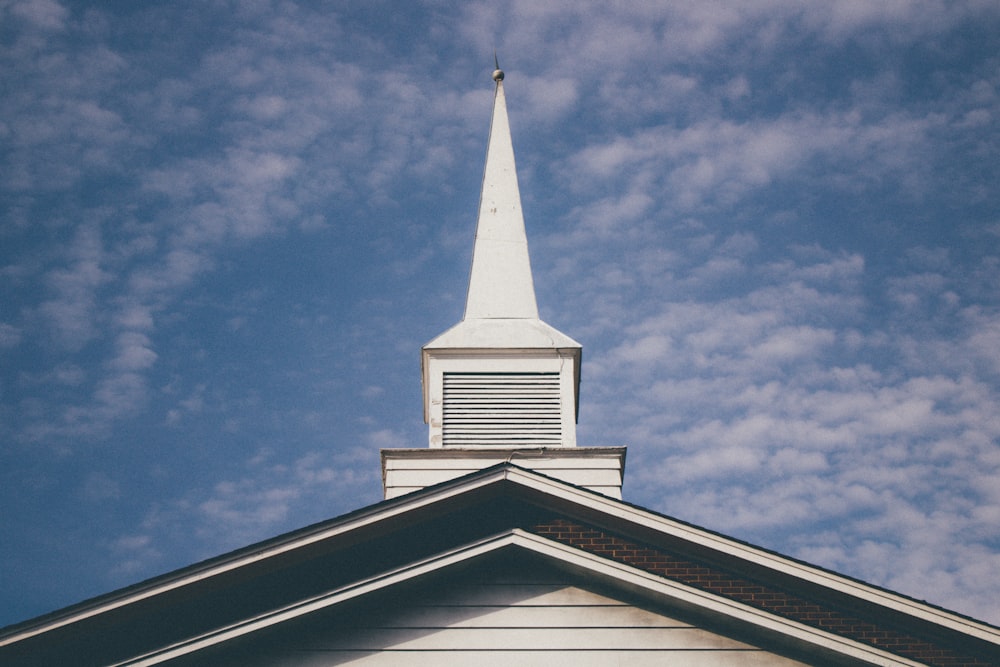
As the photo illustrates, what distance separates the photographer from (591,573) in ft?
32.1

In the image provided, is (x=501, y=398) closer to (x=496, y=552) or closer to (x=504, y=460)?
(x=504, y=460)

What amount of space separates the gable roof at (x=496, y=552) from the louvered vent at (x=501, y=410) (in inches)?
224

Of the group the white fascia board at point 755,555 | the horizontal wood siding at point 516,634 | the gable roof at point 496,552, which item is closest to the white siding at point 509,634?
the horizontal wood siding at point 516,634

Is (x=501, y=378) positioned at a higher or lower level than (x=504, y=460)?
higher

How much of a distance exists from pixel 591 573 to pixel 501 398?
21.9 feet

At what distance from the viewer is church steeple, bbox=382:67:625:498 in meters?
15.1

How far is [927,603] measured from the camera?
942 centimetres

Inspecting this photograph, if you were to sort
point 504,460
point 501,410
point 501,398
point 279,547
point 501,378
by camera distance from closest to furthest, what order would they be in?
point 279,547 < point 504,460 < point 501,410 < point 501,398 < point 501,378

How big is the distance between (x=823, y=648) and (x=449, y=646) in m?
3.59

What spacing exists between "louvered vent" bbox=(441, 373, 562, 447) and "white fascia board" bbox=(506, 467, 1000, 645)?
578cm

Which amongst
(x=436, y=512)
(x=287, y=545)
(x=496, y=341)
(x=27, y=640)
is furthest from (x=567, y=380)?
(x=27, y=640)

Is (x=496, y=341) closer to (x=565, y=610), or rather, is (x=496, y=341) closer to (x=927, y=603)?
(x=565, y=610)

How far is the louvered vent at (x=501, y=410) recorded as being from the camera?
52.1 feet

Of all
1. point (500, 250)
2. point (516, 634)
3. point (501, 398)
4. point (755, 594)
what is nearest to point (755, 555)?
point (755, 594)
